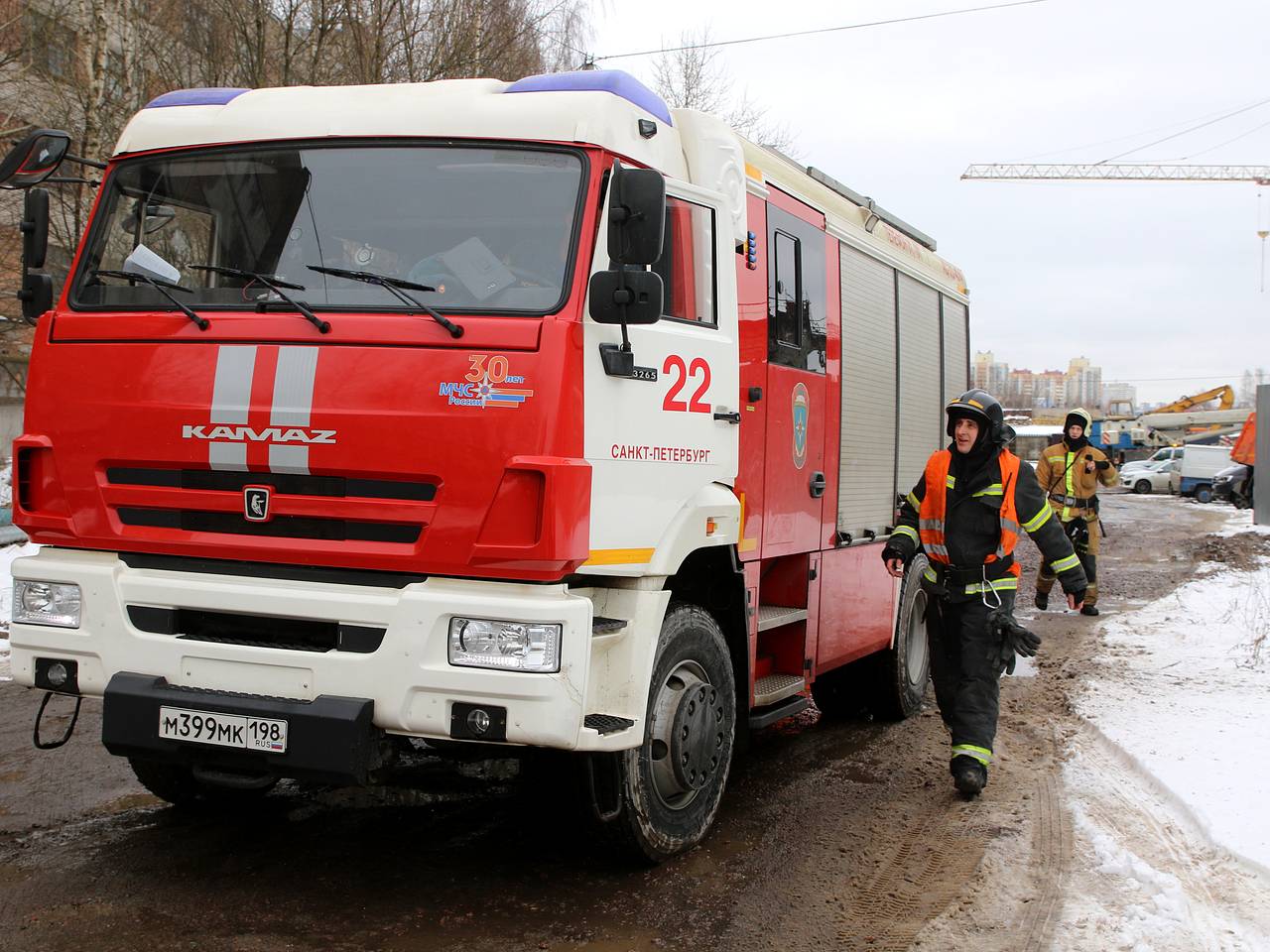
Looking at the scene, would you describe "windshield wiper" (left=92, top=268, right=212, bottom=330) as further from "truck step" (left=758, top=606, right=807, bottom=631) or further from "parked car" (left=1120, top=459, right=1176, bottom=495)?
"parked car" (left=1120, top=459, right=1176, bottom=495)

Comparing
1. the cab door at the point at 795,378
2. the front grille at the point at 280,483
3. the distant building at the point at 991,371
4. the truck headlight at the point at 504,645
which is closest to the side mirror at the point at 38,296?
the front grille at the point at 280,483

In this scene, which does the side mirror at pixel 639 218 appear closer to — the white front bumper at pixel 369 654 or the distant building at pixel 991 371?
the white front bumper at pixel 369 654

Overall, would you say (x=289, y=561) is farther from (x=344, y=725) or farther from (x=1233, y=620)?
(x=1233, y=620)

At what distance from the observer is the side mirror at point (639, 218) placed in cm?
400

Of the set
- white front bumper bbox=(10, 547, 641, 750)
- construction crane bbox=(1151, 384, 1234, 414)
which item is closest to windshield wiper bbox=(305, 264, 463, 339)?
white front bumper bbox=(10, 547, 641, 750)

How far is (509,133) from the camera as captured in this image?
4.23 m

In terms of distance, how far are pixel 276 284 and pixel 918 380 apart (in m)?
5.03

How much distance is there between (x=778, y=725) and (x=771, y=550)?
2.37 meters

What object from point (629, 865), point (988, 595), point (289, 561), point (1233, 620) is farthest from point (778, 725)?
point (1233, 620)

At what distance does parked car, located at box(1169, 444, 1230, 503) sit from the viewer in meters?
40.3

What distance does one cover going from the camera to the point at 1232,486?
127 feet

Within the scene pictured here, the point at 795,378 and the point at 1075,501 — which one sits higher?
the point at 795,378

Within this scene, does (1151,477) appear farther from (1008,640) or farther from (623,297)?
(623,297)

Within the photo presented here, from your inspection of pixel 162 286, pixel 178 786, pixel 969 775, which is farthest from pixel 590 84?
pixel 969 775
